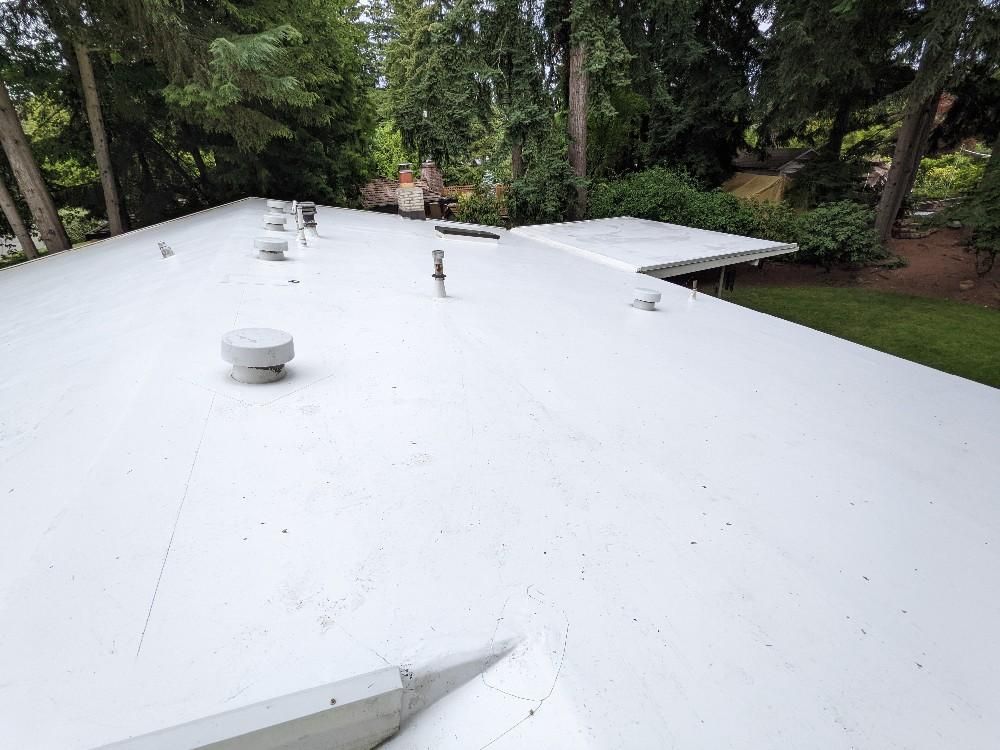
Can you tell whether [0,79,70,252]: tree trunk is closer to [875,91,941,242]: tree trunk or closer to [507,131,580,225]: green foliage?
[507,131,580,225]: green foliage

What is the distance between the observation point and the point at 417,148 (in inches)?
429

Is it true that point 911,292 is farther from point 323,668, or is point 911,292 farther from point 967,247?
point 323,668

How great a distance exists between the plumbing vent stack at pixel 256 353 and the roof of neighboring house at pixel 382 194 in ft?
47.6

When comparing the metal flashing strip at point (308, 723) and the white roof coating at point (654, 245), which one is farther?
the white roof coating at point (654, 245)

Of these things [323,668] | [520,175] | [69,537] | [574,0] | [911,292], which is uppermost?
[574,0]

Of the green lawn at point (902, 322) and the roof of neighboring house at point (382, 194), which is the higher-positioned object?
the roof of neighboring house at point (382, 194)

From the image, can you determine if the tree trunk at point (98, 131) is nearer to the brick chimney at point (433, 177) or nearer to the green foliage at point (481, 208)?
the green foliage at point (481, 208)

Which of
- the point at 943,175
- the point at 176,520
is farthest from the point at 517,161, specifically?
the point at 943,175

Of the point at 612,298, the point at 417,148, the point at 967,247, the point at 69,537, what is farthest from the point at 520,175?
the point at 69,537

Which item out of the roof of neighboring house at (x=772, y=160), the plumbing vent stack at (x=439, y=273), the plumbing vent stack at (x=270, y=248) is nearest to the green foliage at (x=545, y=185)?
the plumbing vent stack at (x=270, y=248)

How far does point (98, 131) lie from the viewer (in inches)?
357

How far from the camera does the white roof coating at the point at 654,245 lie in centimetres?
636

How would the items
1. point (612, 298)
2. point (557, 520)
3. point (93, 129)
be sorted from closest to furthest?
point (557, 520) < point (612, 298) < point (93, 129)

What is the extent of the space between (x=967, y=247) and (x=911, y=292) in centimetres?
213
